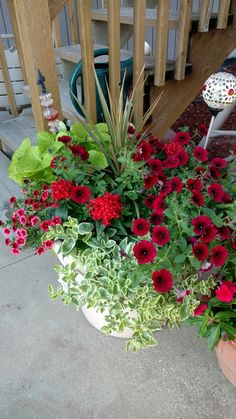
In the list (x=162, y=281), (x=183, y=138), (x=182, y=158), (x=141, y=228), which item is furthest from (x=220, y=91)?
(x=162, y=281)

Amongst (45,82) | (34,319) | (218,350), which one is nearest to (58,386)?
(34,319)

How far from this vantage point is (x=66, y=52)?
83.5 inches

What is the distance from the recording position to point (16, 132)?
2414 millimetres

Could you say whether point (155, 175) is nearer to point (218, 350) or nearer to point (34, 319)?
point (218, 350)

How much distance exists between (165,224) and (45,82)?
0.84 metres

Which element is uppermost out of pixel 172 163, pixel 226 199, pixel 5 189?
pixel 172 163

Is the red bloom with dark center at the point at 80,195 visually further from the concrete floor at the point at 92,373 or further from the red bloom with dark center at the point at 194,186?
the concrete floor at the point at 92,373

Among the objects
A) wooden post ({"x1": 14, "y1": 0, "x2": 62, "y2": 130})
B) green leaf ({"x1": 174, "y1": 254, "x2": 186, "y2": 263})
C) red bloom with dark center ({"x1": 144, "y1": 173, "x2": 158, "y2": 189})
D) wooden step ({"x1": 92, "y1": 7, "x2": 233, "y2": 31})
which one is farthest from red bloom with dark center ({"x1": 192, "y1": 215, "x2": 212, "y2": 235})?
wooden step ({"x1": 92, "y1": 7, "x2": 233, "y2": 31})

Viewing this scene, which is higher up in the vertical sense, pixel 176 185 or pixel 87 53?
pixel 87 53

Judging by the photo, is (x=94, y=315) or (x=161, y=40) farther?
(x=161, y=40)

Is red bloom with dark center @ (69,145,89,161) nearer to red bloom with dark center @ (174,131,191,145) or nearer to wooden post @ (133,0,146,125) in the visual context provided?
red bloom with dark center @ (174,131,191,145)

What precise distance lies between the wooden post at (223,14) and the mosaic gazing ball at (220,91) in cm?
65

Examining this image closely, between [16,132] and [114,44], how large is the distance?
1167 millimetres

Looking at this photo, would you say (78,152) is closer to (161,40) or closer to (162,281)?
(162,281)
